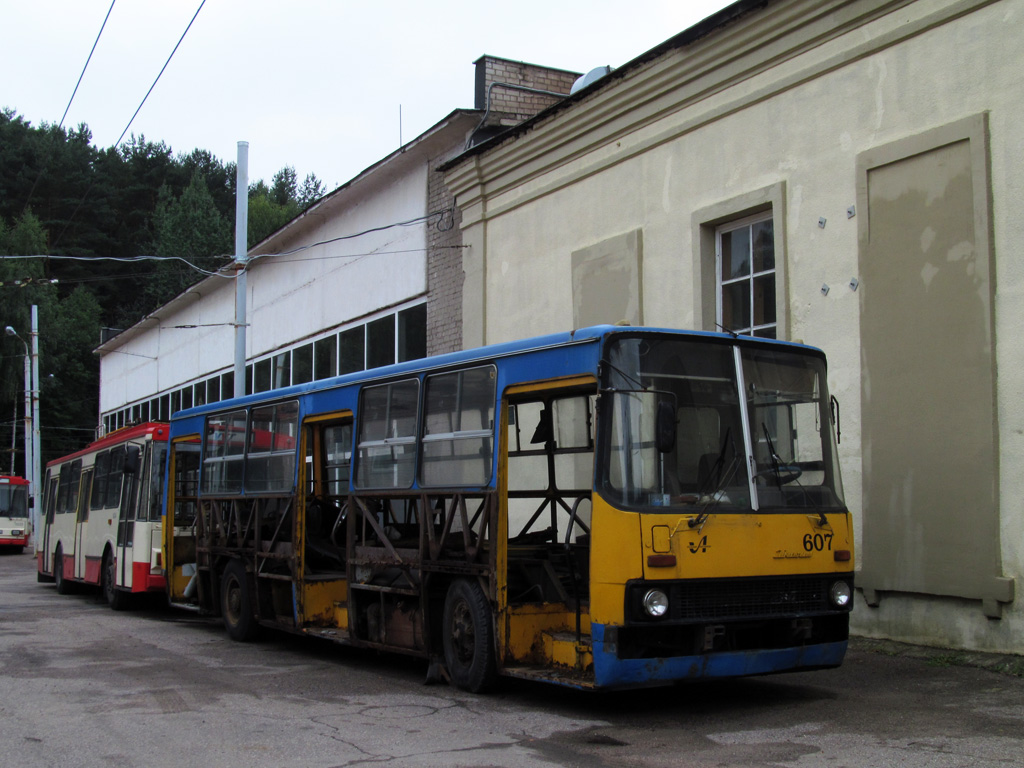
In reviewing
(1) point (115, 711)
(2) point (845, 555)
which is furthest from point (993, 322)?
(1) point (115, 711)

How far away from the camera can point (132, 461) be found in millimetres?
16328

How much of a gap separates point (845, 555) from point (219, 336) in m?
26.3

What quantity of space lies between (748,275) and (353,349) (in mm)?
11822

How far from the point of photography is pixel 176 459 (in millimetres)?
15344

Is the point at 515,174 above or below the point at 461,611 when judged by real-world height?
above

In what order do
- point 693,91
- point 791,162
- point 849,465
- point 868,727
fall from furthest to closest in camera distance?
point 693,91
point 791,162
point 849,465
point 868,727

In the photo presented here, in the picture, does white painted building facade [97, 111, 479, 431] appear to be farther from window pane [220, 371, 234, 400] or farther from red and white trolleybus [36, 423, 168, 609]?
red and white trolleybus [36, 423, 168, 609]

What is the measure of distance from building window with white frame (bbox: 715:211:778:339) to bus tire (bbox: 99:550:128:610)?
990 centimetres

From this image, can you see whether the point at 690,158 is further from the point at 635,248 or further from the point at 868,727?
the point at 868,727

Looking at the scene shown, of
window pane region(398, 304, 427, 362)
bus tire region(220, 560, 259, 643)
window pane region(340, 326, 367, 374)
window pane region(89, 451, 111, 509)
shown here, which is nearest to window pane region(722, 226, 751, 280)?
bus tire region(220, 560, 259, 643)

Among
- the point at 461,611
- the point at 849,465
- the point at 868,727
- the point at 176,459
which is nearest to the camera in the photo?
the point at 868,727

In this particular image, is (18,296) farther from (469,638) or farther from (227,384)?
(469,638)

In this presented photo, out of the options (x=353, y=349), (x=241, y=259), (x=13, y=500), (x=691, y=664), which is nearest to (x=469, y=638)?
(x=691, y=664)

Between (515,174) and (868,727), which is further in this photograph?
(515,174)
